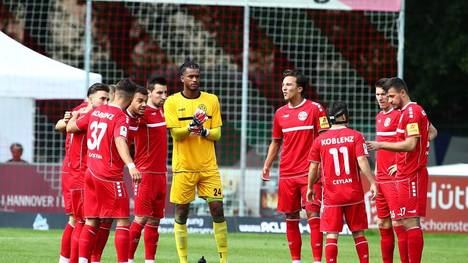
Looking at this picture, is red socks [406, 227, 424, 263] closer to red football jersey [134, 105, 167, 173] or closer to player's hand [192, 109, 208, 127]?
player's hand [192, 109, 208, 127]

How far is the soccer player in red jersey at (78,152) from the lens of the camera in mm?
15164

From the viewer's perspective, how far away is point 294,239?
650 inches

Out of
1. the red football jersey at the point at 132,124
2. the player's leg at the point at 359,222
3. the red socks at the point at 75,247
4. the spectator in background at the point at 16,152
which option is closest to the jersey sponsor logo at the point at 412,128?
the player's leg at the point at 359,222

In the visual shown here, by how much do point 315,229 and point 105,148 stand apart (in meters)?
3.28

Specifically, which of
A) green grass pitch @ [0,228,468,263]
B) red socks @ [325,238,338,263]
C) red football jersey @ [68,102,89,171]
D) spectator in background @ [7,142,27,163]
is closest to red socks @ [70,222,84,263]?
red football jersey @ [68,102,89,171]

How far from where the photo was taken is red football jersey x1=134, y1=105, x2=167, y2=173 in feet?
53.8

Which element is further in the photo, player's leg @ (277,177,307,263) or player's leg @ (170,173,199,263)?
player's leg @ (277,177,307,263)

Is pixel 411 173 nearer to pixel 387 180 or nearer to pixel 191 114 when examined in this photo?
pixel 387 180

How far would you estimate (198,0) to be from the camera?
24.9 metres

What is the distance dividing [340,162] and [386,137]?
973 millimetres

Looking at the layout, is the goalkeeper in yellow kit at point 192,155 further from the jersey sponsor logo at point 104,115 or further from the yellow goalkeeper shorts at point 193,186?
the jersey sponsor logo at point 104,115

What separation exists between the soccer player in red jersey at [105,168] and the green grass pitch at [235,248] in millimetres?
2773

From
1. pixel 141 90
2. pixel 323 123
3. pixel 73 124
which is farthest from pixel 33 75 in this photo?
pixel 323 123

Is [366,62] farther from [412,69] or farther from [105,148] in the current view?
[105,148]
